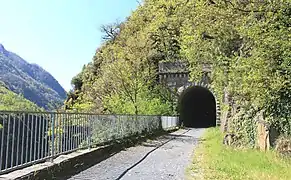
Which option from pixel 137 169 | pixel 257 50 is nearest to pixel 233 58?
pixel 257 50

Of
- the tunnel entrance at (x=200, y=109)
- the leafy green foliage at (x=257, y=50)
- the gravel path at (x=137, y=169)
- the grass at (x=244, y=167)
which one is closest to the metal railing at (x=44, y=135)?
the gravel path at (x=137, y=169)

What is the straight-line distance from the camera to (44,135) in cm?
648

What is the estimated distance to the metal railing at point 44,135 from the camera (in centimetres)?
527

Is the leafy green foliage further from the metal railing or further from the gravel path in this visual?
the metal railing

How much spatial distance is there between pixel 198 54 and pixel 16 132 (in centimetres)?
1368

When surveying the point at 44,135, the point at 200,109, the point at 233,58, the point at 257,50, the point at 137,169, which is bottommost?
the point at 137,169

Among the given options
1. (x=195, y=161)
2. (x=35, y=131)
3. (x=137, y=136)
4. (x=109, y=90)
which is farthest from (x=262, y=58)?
(x=109, y=90)

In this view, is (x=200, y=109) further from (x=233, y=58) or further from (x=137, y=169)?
(x=137, y=169)

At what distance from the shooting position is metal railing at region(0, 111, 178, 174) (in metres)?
5.27

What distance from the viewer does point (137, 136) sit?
1597 centimetres

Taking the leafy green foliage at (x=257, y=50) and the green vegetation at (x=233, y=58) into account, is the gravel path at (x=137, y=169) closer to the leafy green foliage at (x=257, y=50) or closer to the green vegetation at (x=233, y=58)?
the leafy green foliage at (x=257, y=50)

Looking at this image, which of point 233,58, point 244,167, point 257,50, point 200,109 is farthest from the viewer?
point 200,109

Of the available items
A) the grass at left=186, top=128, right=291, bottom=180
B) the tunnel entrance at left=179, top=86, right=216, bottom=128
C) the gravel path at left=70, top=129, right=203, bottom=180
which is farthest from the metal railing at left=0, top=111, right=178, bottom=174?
the tunnel entrance at left=179, top=86, right=216, bottom=128

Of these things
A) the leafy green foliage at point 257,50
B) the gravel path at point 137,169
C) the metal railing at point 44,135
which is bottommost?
the gravel path at point 137,169
